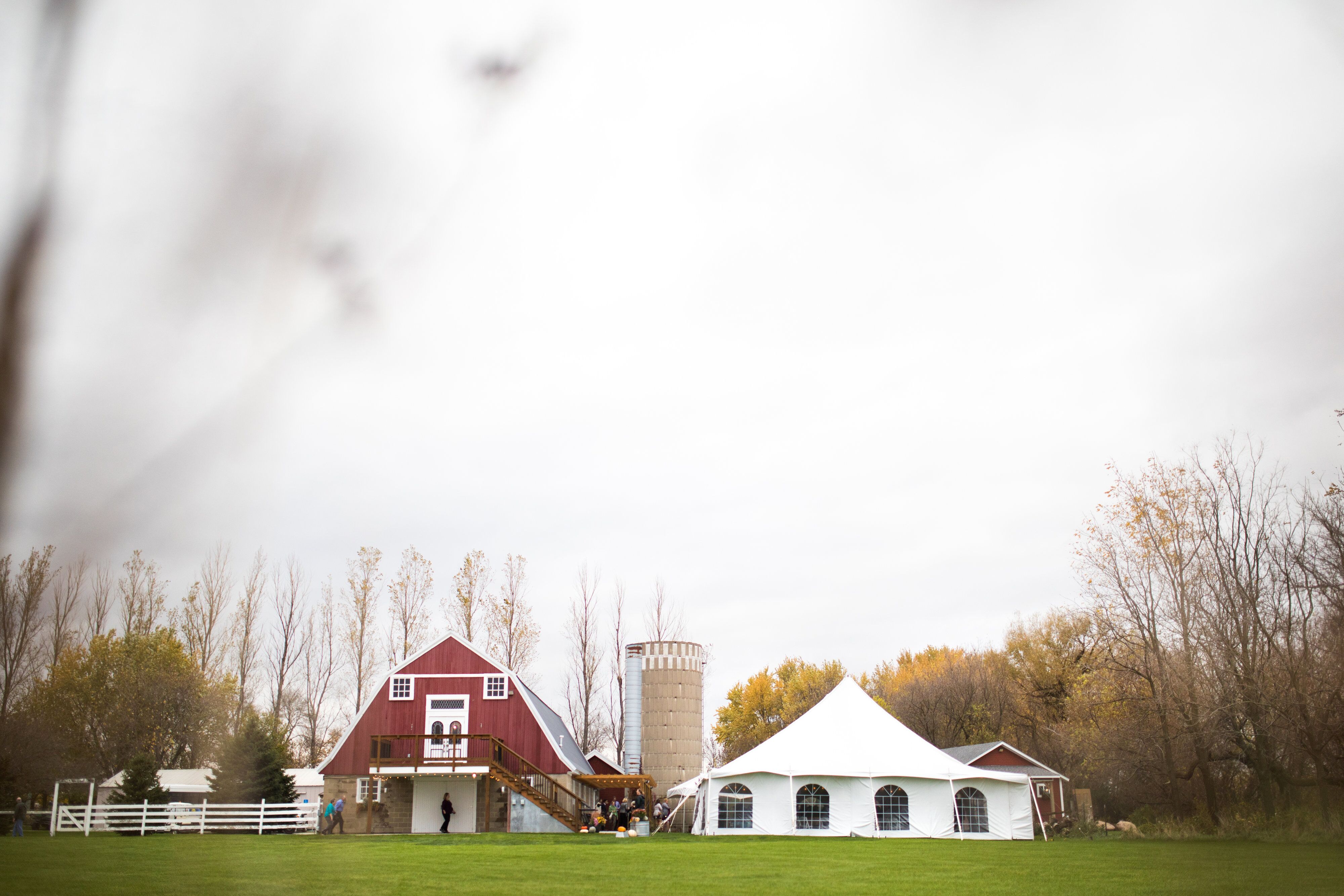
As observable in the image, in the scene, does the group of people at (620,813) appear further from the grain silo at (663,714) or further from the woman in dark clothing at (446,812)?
the woman in dark clothing at (446,812)

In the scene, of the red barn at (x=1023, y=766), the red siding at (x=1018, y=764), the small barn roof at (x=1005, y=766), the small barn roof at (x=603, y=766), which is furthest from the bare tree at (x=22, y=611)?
the small barn roof at (x=603, y=766)

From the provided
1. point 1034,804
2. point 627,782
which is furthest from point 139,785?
point 1034,804

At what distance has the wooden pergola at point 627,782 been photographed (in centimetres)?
3888

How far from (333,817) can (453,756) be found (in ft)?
14.7

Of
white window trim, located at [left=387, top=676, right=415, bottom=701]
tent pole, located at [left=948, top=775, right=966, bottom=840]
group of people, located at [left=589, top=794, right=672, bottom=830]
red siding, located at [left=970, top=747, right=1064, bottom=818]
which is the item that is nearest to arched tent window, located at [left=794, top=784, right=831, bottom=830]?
tent pole, located at [left=948, top=775, right=966, bottom=840]

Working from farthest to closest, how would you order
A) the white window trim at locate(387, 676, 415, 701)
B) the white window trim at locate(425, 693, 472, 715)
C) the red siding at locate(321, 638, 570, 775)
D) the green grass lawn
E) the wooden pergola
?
the wooden pergola → the white window trim at locate(387, 676, 415, 701) → the white window trim at locate(425, 693, 472, 715) → the red siding at locate(321, 638, 570, 775) → the green grass lawn

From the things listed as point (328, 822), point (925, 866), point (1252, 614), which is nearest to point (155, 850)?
point (925, 866)

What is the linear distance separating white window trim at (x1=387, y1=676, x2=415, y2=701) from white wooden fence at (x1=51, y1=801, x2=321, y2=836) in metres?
5.15

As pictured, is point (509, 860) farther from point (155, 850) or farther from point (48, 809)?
point (48, 809)

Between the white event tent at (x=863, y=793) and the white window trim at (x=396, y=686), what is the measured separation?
12309 mm

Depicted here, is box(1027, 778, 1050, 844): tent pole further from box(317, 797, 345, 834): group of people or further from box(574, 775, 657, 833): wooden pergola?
box(317, 797, 345, 834): group of people

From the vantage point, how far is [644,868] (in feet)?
52.0

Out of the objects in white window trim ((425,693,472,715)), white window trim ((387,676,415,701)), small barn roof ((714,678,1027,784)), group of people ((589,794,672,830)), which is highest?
white window trim ((387,676,415,701))

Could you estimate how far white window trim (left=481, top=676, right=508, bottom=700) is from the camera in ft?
123
